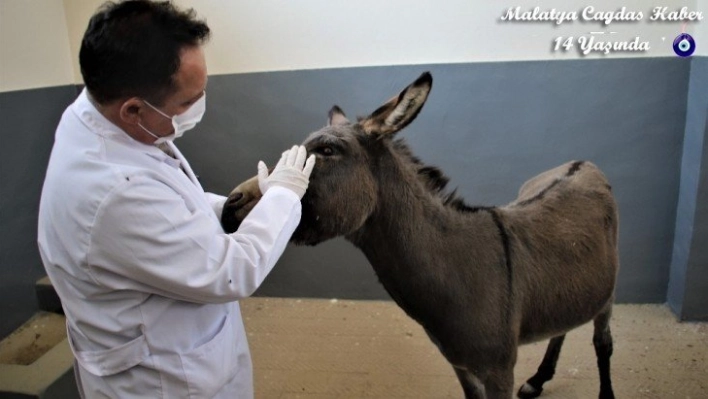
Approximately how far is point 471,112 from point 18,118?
101 inches

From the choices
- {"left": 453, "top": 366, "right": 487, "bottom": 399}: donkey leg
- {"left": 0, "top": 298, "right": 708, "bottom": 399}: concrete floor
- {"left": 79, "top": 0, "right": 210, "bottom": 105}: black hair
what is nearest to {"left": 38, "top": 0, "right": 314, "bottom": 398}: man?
{"left": 79, "top": 0, "right": 210, "bottom": 105}: black hair

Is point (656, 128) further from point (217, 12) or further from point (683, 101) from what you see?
point (217, 12)

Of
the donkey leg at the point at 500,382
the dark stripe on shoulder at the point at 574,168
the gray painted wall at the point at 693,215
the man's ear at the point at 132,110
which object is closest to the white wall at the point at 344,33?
the gray painted wall at the point at 693,215

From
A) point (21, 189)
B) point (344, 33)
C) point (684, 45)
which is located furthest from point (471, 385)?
point (21, 189)

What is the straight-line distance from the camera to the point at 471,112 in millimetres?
2908

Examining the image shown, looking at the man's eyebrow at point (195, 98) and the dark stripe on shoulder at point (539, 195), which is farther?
the dark stripe on shoulder at point (539, 195)

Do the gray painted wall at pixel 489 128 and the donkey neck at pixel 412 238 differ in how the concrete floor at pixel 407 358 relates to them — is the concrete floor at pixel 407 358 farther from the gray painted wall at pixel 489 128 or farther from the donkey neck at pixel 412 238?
the donkey neck at pixel 412 238

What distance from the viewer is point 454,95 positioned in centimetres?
290

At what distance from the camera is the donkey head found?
142cm

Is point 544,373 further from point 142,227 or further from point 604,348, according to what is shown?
point 142,227

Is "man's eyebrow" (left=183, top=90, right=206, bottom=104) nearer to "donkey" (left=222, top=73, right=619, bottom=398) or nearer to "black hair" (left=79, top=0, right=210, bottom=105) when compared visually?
"black hair" (left=79, top=0, right=210, bottom=105)

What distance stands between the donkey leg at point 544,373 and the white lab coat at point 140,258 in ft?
5.45

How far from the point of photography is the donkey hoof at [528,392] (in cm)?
237

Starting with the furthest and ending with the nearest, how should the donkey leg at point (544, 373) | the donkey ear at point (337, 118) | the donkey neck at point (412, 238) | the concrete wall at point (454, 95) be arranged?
the concrete wall at point (454, 95) < the donkey leg at point (544, 373) < the donkey ear at point (337, 118) < the donkey neck at point (412, 238)
